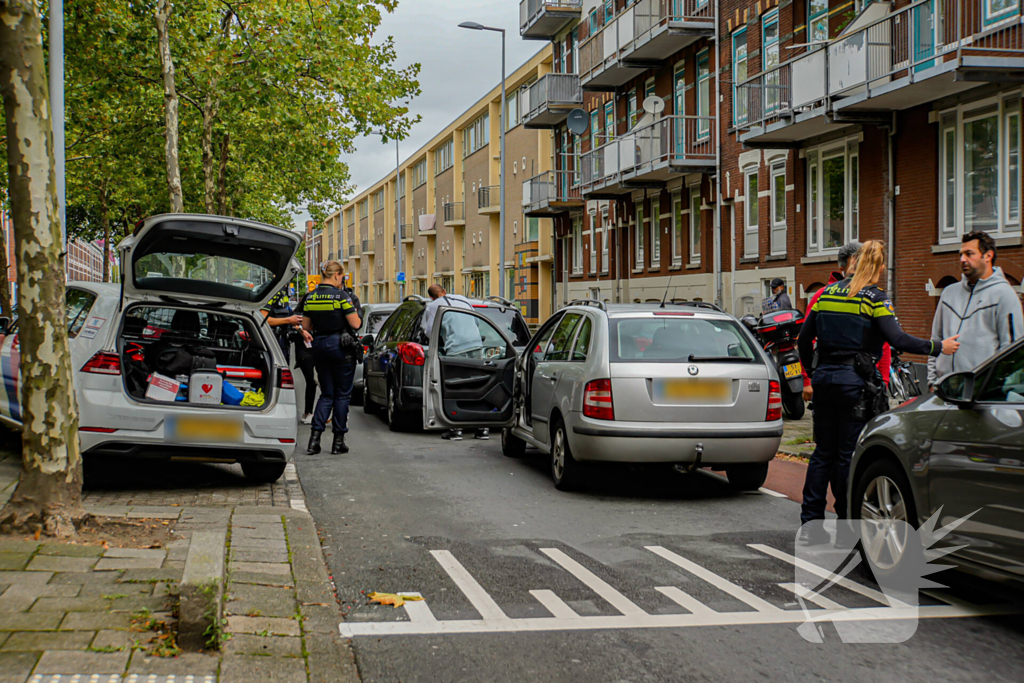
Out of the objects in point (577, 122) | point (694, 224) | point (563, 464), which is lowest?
point (563, 464)

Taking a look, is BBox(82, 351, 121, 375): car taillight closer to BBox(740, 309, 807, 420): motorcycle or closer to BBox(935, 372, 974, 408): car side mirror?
BBox(935, 372, 974, 408): car side mirror

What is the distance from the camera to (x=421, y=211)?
7712 centimetres

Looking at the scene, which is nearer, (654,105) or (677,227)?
(654,105)

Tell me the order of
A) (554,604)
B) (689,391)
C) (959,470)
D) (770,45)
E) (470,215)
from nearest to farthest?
(959,470), (554,604), (689,391), (770,45), (470,215)

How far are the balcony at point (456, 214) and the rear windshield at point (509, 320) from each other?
166 ft

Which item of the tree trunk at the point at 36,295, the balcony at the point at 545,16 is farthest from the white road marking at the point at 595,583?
the balcony at the point at 545,16

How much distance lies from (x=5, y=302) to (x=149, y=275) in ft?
66.8

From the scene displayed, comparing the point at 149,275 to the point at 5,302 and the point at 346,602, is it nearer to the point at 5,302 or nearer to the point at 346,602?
the point at 346,602

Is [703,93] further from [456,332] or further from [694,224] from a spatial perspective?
[456,332]

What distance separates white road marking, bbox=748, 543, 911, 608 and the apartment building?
97.6 feet

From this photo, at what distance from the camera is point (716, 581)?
576 cm

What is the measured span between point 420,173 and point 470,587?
Result: 74543 mm

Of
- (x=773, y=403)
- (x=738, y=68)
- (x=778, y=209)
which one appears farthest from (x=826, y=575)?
(x=738, y=68)

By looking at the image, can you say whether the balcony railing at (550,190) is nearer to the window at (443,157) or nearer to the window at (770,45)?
the window at (770,45)
